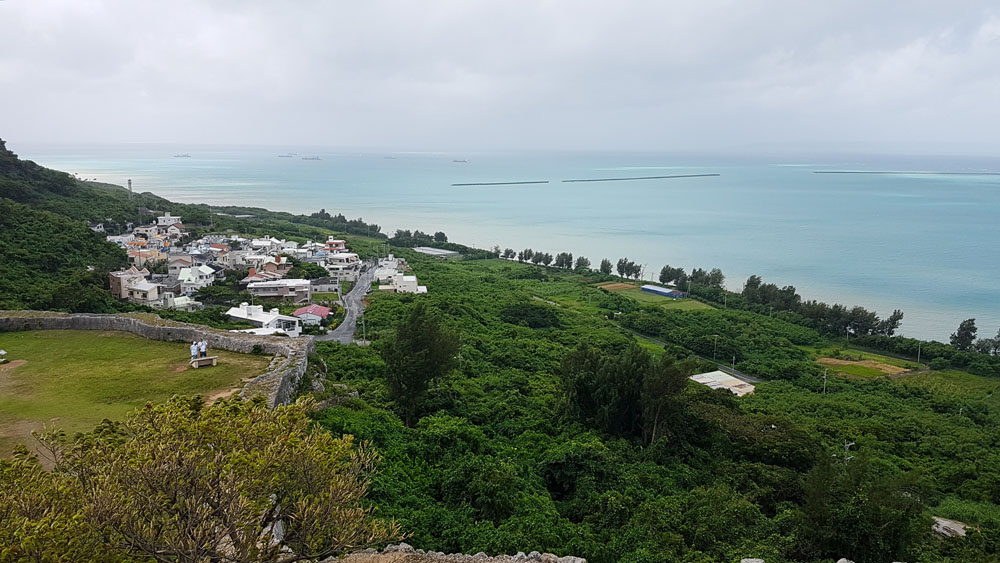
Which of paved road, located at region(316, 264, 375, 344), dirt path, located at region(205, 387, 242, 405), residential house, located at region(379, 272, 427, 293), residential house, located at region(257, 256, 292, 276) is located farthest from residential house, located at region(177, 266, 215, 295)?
dirt path, located at region(205, 387, 242, 405)

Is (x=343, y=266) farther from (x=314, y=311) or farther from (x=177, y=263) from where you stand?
(x=314, y=311)

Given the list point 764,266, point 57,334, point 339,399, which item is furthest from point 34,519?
point 764,266

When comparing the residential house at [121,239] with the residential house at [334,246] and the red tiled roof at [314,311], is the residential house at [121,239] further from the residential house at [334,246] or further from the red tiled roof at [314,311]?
the red tiled roof at [314,311]

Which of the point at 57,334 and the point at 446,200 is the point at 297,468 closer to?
the point at 57,334

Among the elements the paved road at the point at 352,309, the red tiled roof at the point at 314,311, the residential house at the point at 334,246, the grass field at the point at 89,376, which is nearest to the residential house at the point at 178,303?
the red tiled roof at the point at 314,311

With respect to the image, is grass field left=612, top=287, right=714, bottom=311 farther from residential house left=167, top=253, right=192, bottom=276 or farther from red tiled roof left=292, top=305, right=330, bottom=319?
residential house left=167, top=253, right=192, bottom=276
